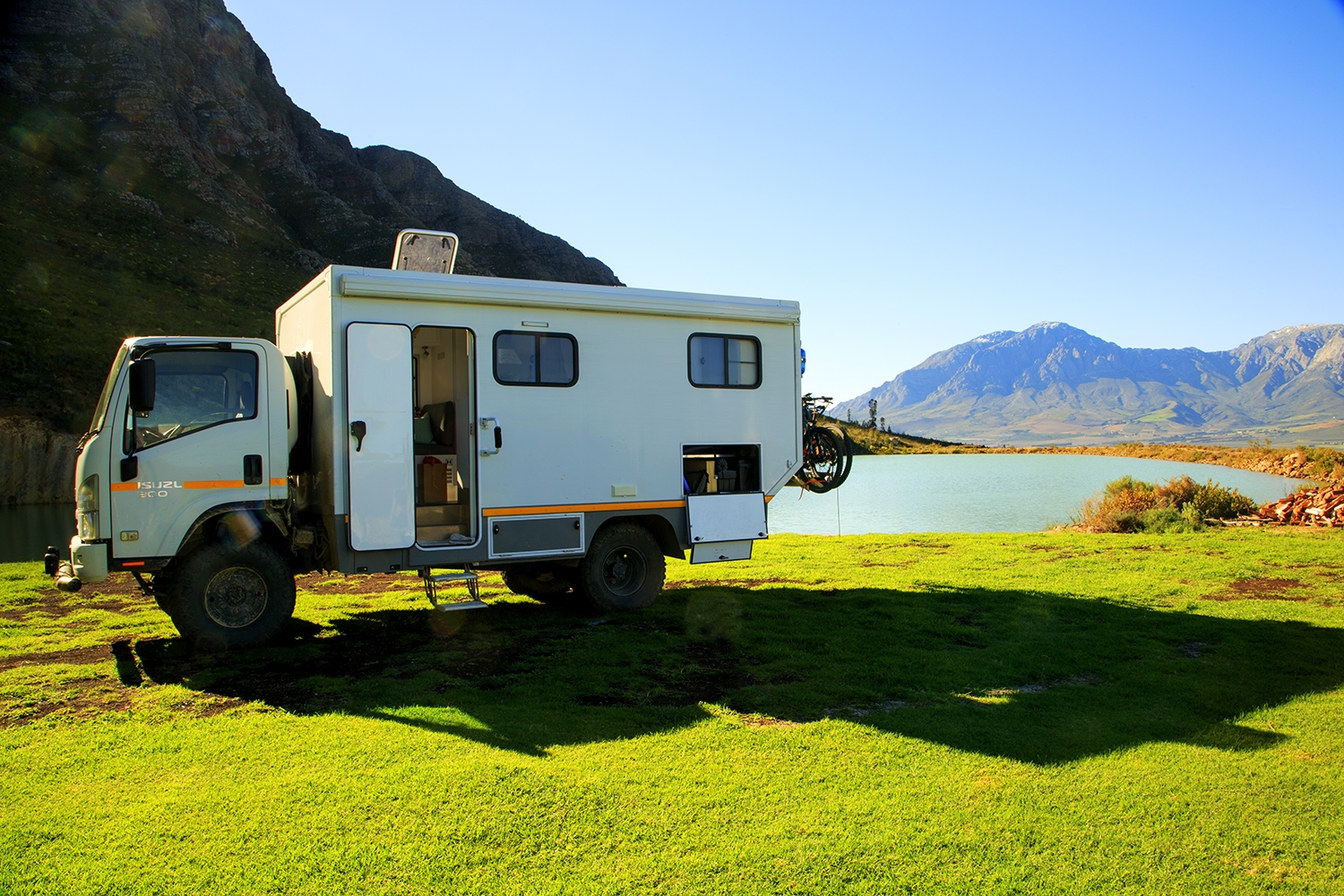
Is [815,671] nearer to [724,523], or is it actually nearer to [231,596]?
[724,523]

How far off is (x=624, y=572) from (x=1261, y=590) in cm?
758

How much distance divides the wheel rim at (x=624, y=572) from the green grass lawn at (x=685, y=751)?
1.57ft

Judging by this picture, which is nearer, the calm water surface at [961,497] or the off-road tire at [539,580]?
the off-road tire at [539,580]

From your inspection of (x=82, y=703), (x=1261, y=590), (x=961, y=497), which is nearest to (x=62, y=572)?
(x=82, y=703)

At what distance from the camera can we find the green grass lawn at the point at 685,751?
12.8 feet

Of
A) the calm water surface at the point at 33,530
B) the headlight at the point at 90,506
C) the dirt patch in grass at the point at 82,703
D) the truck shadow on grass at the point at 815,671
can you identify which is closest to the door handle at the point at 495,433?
the truck shadow on grass at the point at 815,671

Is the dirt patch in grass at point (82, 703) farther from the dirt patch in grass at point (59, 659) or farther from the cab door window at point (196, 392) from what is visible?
the cab door window at point (196, 392)

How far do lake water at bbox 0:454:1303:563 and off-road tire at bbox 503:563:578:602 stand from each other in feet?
30.3

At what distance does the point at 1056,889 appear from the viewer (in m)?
3.75

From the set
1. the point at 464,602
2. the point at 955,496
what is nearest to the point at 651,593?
the point at 464,602

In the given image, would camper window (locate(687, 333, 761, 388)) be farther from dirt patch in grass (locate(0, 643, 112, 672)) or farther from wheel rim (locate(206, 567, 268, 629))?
dirt patch in grass (locate(0, 643, 112, 672))

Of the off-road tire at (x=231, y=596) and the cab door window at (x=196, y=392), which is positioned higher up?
the cab door window at (x=196, y=392)

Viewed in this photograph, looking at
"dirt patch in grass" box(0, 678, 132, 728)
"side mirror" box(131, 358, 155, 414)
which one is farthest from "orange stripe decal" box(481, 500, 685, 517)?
"dirt patch in grass" box(0, 678, 132, 728)

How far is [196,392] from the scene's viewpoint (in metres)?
7.85
